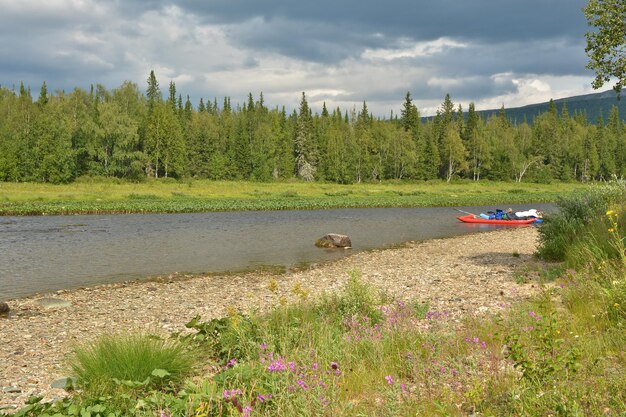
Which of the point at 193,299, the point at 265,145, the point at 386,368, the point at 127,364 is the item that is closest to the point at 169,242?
the point at 193,299

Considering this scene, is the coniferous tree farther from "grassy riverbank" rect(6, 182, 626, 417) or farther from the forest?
"grassy riverbank" rect(6, 182, 626, 417)

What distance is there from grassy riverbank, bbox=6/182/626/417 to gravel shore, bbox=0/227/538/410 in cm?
104

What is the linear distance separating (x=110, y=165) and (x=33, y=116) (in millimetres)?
20149

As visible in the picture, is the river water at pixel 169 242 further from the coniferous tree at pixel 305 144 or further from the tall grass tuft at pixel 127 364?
the coniferous tree at pixel 305 144

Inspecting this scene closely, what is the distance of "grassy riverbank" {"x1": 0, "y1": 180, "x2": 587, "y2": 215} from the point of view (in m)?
53.8

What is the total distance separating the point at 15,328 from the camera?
1242 centimetres

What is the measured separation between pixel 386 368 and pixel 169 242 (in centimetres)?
2671

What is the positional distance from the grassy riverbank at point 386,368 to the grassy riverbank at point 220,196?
4791 centimetres

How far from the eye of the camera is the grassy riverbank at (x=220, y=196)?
176ft

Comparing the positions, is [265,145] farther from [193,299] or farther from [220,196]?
[193,299]

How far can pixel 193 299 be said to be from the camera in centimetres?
1582

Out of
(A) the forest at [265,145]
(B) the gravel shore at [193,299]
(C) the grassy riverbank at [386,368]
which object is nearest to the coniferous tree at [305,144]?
(A) the forest at [265,145]

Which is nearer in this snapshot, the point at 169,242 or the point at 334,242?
the point at 334,242

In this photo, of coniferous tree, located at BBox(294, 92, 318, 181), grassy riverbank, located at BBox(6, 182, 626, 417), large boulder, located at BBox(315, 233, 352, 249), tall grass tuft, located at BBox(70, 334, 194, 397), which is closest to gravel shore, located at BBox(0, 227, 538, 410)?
tall grass tuft, located at BBox(70, 334, 194, 397)
